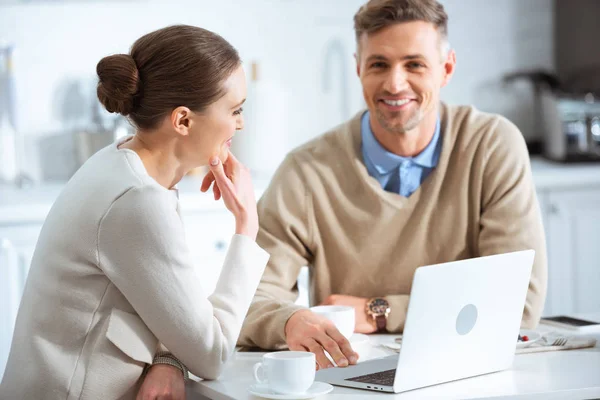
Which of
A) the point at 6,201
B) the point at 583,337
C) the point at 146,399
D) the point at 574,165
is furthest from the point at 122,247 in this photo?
the point at 574,165

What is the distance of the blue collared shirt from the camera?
218 cm

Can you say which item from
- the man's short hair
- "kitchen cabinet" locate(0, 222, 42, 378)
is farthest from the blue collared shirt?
"kitchen cabinet" locate(0, 222, 42, 378)

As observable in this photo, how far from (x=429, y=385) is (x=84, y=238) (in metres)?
0.62

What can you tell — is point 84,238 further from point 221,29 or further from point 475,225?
point 221,29

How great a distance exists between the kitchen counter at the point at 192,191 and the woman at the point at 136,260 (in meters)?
1.53

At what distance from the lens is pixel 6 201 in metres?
3.25

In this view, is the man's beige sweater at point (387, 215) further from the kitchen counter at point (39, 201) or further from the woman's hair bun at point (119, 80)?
the kitchen counter at point (39, 201)

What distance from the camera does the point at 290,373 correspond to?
1.40 m

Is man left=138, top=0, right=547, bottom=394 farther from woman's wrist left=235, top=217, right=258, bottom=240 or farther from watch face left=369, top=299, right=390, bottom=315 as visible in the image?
woman's wrist left=235, top=217, right=258, bottom=240

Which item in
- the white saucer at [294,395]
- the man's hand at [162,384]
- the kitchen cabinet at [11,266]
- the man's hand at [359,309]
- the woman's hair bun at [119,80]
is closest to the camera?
the white saucer at [294,395]

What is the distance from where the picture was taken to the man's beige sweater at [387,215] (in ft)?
6.94

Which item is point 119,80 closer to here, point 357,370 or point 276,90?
point 357,370

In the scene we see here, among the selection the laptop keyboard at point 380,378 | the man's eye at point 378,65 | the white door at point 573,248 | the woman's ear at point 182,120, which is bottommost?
the white door at point 573,248

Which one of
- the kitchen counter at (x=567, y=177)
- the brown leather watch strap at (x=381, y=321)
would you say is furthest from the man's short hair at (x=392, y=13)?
the kitchen counter at (x=567, y=177)
